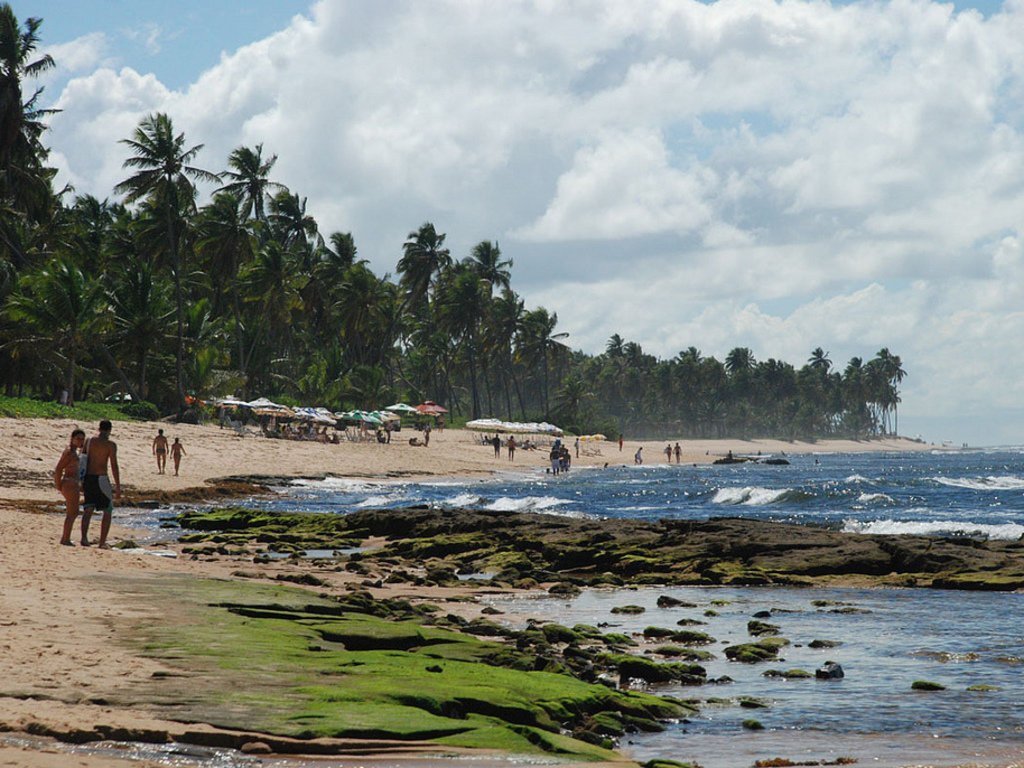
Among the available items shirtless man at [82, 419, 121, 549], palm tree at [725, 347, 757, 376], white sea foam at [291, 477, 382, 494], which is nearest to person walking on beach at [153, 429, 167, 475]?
white sea foam at [291, 477, 382, 494]

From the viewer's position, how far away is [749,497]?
39219 mm

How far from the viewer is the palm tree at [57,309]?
1719 inches

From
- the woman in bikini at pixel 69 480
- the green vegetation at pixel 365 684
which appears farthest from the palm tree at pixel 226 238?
the green vegetation at pixel 365 684

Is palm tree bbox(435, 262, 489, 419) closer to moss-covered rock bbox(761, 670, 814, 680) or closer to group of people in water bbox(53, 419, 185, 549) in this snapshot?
group of people in water bbox(53, 419, 185, 549)

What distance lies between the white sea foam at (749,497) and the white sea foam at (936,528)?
9949mm

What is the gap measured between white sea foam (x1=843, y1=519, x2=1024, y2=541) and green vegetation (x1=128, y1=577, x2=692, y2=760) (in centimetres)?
1941

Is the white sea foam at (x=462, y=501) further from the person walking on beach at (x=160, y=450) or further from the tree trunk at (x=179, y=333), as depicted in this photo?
the tree trunk at (x=179, y=333)

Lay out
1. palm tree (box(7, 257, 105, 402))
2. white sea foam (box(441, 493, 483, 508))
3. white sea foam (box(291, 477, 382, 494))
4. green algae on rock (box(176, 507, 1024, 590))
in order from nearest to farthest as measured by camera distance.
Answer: green algae on rock (box(176, 507, 1024, 590)) < white sea foam (box(441, 493, 483, 508)) < white sea foam (box(291, 477, 382, 494)) < palm tree (box(7, 257, 105, 402))

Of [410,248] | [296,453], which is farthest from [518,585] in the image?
[410,248]

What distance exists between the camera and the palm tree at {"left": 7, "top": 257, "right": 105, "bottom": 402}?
43656 millimetres

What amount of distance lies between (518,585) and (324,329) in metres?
66.9

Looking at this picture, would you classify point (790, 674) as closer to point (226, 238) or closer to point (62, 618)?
point (62, 618)

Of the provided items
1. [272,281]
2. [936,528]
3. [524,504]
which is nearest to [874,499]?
[936,528]

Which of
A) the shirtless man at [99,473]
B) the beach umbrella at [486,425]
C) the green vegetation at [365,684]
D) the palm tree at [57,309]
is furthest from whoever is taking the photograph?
the beach umbrella at [486,425]
